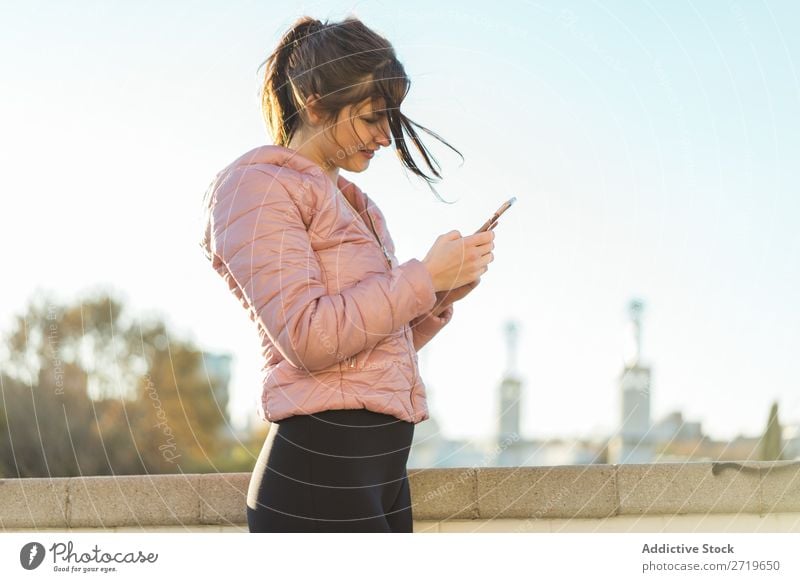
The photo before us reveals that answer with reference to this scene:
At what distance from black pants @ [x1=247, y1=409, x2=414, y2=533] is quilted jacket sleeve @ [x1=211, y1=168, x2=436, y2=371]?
14 cm

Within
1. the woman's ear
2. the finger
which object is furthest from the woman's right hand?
the woman's ear

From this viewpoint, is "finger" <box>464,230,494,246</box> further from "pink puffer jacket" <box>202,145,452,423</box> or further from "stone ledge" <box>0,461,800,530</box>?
"stone ledge" <box>0,461,800,530</box>

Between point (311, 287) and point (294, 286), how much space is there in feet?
0.13

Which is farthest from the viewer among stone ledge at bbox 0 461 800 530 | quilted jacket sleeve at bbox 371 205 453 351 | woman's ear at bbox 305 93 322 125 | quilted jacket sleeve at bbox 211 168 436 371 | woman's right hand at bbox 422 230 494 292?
stone ledge at bbox 0 461 800 530

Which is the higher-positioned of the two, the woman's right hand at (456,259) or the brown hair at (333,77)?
the brown hair at (333,77)

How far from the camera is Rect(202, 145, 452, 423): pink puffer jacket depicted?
2281 mm

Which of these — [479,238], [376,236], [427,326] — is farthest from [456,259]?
[427,326]

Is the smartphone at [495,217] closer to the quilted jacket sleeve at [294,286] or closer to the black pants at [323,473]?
the quilted jacket sleeve at [294,286]

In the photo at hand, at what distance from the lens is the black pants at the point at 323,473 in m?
2.35

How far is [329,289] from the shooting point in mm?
2404

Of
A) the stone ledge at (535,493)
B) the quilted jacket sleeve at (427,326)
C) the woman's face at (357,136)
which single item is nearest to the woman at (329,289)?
the woman's face at (357,136)

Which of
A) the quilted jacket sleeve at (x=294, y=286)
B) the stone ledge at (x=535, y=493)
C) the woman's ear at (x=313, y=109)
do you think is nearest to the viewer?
the quilted jacket sleeve at (x=294, y=286)

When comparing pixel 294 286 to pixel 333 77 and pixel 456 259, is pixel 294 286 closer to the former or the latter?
pixel 456 259
